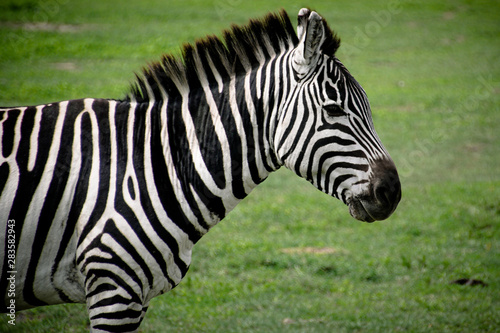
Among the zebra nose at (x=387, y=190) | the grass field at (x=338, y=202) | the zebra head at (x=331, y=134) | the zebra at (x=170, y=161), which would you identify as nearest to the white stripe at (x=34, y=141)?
the zebra at (x=170, y=161)

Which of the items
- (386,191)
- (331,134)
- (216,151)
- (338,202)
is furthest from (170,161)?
(338,202)

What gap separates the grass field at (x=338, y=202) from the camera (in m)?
6.56

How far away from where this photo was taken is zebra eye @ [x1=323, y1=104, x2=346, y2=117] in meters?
3.33

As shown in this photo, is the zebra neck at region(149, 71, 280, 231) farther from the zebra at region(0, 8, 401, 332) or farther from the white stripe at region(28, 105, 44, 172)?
the white stripe at region(28, 105, 44, 172)

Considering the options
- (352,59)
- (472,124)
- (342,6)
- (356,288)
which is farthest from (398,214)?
(342,6)

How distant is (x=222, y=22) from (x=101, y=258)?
56.3ft

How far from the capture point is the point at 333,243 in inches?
349

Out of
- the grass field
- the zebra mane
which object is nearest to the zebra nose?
the zebra mane

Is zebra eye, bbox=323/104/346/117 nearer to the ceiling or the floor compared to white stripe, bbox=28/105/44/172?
nearer to the floor

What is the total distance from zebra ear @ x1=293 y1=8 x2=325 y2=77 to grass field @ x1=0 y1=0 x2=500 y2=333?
354 cm

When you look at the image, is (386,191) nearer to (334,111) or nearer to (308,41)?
(334,111)

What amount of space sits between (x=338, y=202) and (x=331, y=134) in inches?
301

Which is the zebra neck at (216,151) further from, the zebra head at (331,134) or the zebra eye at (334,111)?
the zebra eye at (334,111)

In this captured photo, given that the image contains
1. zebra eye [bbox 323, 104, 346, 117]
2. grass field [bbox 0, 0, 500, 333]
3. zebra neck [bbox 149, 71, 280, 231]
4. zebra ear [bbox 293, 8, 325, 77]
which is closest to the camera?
zebra ear [bbox 293, 8, 325, 77]
